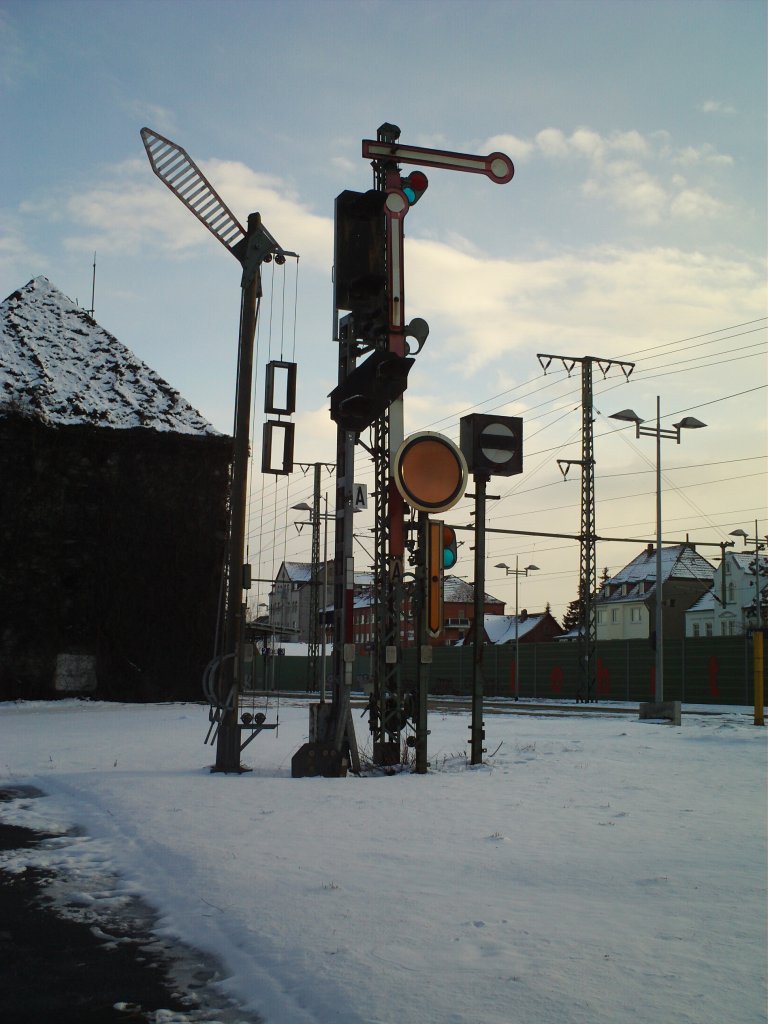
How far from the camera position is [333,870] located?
6316mm

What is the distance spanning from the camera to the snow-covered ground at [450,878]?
3986 mm

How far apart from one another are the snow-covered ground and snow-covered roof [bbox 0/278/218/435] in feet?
61.2

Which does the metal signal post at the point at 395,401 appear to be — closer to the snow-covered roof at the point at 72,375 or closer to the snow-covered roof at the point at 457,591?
the snow-covered roof at the point at 72,375

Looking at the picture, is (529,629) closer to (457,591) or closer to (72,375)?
→ (457,591)

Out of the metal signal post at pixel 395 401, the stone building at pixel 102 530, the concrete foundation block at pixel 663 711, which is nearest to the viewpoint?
the metal signal post at pixel 395 401

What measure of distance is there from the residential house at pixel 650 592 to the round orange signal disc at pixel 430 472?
7786cm

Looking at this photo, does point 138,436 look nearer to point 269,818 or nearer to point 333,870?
point 269,818

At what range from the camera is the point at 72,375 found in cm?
3164

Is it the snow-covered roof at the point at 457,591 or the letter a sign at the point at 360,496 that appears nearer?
the letter a sign at the point at 360,496

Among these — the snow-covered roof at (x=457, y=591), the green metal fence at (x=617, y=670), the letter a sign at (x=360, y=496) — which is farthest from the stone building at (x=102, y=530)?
the snow-covered roof at (x=457, y=591)

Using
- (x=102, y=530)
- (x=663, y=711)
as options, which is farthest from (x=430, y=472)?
(x=102, y=530)

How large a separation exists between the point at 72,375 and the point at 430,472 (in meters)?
22.9

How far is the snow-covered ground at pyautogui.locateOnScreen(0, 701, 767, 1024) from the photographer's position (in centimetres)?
399

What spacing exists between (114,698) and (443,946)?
2658 cm
